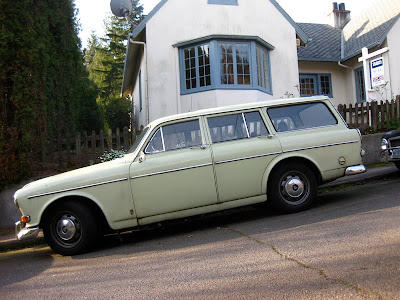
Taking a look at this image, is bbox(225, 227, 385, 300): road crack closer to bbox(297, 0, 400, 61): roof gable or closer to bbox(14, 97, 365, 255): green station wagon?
bbox(14, 97, 365, 255): green station wagon

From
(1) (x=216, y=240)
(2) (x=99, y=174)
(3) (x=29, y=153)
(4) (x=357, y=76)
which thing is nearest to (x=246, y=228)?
(1) (x=216, y=240)

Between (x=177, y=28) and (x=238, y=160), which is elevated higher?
(x=177, y=28)

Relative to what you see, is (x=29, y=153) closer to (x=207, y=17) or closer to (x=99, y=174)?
(x=99, y=174)

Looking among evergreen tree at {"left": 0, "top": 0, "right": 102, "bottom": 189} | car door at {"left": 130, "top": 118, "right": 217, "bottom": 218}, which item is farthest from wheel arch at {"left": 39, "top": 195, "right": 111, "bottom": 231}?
evergreen tree at {"left": 0, "top": 0, "right": 102, "bottom": 189}

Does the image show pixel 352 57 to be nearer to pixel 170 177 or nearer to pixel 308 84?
pixel 308 84

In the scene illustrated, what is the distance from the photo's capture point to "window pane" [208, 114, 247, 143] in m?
5.93

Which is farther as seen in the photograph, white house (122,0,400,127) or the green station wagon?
white house (122,0,400,127)

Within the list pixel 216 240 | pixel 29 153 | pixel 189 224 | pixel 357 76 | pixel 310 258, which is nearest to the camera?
pixel 310 258

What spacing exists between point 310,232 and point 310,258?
0.95m

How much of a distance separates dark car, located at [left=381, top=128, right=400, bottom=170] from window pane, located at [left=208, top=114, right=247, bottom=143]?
346 centimetres

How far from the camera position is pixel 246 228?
18.4 ft

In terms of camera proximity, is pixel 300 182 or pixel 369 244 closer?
pixel 369 244

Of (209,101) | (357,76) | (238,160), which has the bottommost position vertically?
(238,160)

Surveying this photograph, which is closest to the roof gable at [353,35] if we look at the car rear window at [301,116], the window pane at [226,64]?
the window pane at [226,64]
